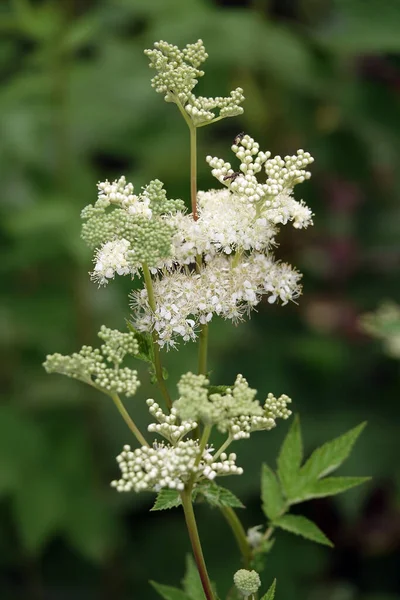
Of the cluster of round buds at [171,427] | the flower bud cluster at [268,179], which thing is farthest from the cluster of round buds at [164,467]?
the flower bud cluster at [268,179]

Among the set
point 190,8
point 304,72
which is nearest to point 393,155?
point 304,72

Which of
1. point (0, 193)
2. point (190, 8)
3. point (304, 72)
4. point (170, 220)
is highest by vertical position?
point (190, 8)

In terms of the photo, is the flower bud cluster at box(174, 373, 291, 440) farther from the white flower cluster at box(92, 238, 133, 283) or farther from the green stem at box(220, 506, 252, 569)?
the green stem at box(220, 506, 252, 569)

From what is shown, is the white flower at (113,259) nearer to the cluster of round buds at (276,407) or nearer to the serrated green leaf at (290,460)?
the cluster of round buds at (276,407)

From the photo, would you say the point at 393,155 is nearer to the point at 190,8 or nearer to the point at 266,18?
the point at 266,18

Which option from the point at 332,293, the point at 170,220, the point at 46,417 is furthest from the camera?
the point at 332,293

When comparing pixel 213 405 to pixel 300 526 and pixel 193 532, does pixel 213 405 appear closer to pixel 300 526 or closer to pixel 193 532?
pixel 193 532

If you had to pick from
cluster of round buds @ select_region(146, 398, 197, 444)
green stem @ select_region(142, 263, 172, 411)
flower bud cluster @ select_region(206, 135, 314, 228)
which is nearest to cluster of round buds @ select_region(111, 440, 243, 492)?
cluster of round buds @ select_region(146, 398, 197, 444)
